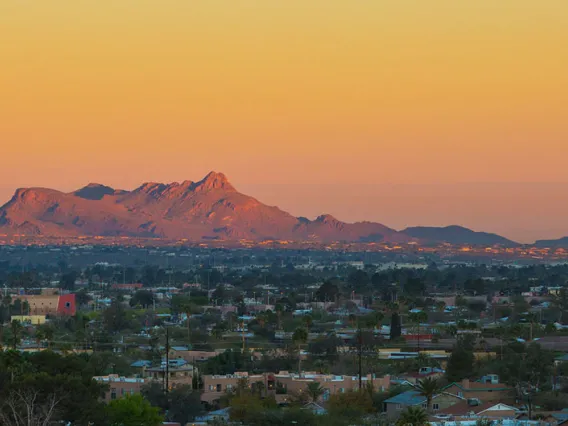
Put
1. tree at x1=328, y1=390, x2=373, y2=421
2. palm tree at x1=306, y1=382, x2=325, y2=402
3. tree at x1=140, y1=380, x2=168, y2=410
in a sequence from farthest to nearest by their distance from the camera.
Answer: palm tree at x1=306, y1=382, x2=325, y2=402 < tree at x1=140, y1=380, x2=168, y2=410 < tree at x1=328, y1=390, x2=373, y2=421

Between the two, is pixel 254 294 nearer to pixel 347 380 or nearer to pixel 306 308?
pixel 306 308

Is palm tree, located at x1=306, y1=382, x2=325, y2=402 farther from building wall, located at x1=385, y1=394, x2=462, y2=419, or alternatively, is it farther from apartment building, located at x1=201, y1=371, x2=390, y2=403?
building wall, located at x1=385, y1=394, x2=462, y2=419

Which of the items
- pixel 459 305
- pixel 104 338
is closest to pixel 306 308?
pixel 459 305

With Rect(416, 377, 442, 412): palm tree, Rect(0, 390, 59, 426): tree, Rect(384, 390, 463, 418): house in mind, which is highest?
Rect(0, 390, 59, 426): tree

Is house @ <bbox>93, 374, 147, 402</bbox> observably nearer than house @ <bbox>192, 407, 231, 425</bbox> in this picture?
No

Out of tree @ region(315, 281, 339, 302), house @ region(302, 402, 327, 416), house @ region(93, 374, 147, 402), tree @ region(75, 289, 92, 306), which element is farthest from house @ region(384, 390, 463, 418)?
tree @ region(75, 289, 92, 306)

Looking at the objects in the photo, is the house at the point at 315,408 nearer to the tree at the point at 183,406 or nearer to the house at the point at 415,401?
the house at the point at 415,401

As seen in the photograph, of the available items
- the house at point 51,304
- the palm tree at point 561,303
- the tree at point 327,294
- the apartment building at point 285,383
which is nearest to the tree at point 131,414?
the apartment building at point 285,383
